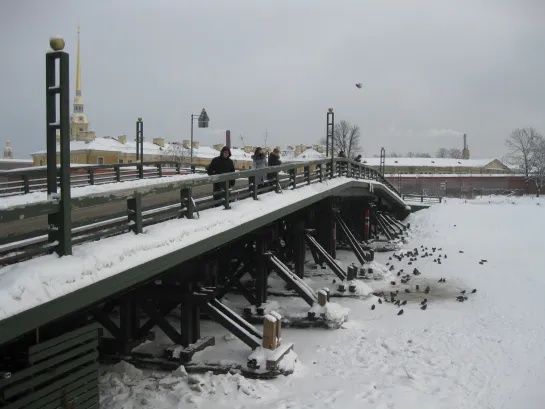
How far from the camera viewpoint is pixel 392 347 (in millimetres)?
11453

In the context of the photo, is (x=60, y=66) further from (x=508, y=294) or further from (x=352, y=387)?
(x=508, y=294)

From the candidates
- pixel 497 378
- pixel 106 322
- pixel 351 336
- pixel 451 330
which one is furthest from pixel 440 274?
pixel 106 322

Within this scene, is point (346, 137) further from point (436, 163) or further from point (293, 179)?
point (293, 179)

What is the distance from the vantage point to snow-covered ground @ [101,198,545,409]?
859cm

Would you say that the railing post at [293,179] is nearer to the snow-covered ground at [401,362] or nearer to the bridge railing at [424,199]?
the snow-covered ground at [401,362]

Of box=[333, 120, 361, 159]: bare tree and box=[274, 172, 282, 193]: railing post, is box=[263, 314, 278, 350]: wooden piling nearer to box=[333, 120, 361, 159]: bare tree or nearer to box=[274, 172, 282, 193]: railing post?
box=[274, 172, 282, 193]: railing post

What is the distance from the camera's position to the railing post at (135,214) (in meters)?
6.55

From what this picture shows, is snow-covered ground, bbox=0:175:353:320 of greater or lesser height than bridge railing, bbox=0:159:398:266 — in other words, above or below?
below

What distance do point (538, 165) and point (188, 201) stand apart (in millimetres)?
67982

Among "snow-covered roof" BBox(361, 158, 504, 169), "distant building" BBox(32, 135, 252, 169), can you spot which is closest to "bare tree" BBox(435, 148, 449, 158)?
"snow-covered roof" BBox(361, 158, 504, 169)

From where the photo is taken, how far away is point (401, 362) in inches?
416

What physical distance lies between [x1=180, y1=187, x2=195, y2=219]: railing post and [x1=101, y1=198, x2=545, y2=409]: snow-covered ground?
2949 millimetres

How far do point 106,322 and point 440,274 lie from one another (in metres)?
14.8

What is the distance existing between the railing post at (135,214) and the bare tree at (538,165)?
185 feet
